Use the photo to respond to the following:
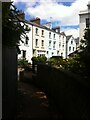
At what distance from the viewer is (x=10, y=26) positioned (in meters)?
5.68

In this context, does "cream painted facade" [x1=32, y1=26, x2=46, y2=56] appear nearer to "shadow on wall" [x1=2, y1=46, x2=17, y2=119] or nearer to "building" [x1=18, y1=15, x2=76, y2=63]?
"building" [x1=18, y1=15, x2=76, y2=63]

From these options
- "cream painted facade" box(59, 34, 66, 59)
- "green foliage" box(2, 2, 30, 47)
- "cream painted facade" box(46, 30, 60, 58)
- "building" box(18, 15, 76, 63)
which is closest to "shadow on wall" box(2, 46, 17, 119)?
"green foliage" box(2, 2, 30, 47)

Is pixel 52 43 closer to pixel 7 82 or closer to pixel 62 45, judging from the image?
pixel 62 45

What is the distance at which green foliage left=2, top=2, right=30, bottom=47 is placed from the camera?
15.6ft

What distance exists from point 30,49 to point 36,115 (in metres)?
25.8

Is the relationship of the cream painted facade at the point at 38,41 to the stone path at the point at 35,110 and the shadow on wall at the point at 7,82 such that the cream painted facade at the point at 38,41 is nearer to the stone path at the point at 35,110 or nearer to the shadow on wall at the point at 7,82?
the stone path at the point at 35,110

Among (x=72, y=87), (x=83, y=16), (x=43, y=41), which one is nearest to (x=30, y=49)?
(x=43, y=41)

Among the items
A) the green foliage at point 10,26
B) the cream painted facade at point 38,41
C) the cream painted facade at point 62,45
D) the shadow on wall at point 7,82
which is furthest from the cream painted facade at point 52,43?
the shadow on wall at point 7,82

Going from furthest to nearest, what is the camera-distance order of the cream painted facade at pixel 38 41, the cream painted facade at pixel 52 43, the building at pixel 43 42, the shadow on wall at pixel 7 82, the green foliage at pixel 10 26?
1. the cream painted facade at pixel 52 43
2. the cream painted facade at pixel 38 41
3. the building at pixel 43 42
4. the green foliage at pixel 10 26
5. the shadow on wall at pixel 7 82

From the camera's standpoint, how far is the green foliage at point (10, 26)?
4.77 metres

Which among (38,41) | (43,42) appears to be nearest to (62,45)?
(43,42)

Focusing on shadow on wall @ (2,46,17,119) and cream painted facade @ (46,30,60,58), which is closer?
shadow on wall @ (2,46,17,119)

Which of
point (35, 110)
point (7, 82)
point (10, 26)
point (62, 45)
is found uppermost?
point (62, 45)

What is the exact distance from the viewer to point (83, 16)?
2781cm
